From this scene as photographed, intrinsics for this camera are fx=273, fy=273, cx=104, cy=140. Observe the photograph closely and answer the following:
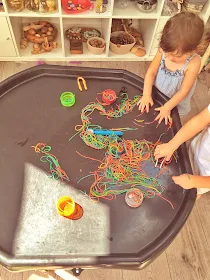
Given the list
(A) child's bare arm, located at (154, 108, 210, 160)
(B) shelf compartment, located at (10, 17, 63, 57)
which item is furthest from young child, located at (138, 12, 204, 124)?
(B) shelf compartment, located at (10, 17, 63, 57)

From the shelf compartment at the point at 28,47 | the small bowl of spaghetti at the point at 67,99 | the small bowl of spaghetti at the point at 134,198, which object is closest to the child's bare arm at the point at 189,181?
the small bowl of spaghetti at the point at 134,198

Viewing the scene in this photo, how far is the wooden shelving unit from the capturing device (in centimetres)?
175

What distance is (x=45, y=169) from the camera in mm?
895

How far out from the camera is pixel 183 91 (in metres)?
1.08

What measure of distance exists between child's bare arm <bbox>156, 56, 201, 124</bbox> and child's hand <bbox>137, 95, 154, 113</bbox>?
4 centimetres

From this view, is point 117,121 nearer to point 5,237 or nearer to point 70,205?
point 70,205

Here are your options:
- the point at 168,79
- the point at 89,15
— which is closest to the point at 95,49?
the point at 89,15

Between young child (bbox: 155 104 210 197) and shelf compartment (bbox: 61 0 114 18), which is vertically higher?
young child (bbox: 155 104 210 197)

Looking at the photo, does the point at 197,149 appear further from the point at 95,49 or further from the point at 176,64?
the point at 95,49

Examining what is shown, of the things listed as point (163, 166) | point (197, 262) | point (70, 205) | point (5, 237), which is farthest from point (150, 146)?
point (197, 262)

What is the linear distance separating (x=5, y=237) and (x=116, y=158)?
1.37 ft

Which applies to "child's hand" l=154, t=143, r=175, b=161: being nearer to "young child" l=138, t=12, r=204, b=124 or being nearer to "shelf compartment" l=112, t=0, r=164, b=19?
"young child" l=138, t=12, r=204, b=124

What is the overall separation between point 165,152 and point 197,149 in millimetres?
224

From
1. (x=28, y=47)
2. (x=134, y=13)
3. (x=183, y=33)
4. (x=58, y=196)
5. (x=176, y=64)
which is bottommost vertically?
(x=28, y=47)
